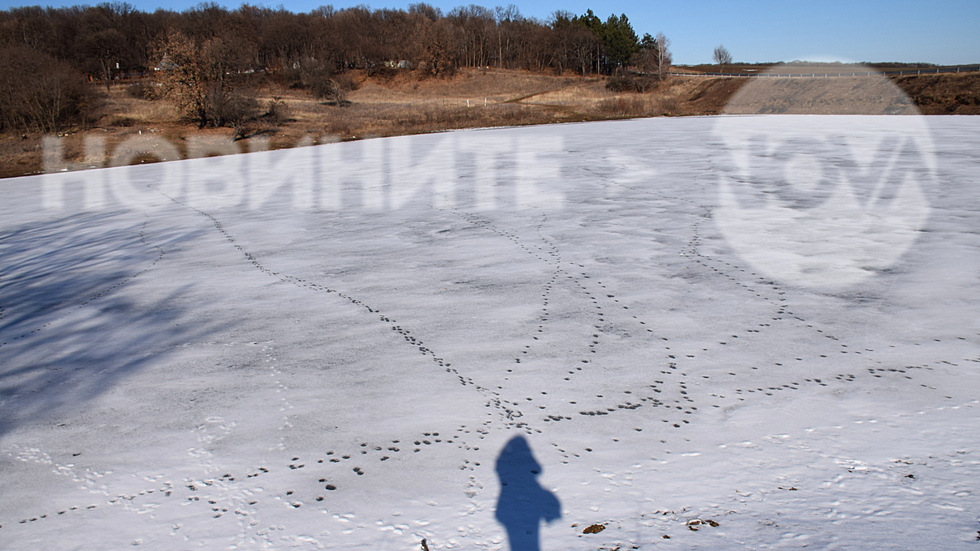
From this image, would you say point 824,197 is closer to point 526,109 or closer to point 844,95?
point 526,109

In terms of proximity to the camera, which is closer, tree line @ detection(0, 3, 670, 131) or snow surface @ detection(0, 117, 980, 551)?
snow surface @ detection(0, 117, 980, 551)

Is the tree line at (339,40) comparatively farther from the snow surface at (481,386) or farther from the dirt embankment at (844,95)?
the snow surface at (481,386)

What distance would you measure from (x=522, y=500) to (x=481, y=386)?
4.42 ft

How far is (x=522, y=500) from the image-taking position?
3.29m

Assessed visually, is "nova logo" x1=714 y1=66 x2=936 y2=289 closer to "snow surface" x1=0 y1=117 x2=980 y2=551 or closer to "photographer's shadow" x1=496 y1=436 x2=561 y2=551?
"snow surface" x1=0 y1=117 x2=980 y2=551

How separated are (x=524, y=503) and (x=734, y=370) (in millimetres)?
2206

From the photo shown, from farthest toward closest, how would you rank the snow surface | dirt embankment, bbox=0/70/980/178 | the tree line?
the tree line < dirt embankment, bbox=0/70/980/178 < the snow surface

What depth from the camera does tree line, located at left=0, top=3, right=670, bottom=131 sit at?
6706cm

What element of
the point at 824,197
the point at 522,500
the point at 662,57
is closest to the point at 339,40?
the point at 662,57

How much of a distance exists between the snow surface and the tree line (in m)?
48.6

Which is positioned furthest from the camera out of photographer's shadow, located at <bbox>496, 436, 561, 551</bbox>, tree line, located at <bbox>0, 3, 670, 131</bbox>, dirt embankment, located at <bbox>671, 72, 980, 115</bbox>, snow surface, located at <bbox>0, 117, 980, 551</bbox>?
tree line, located at <bbox>0, 3, 670, 131</bbox>

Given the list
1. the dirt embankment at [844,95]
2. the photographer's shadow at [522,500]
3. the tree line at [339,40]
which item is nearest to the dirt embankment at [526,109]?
the dirt embankment at [844,95]

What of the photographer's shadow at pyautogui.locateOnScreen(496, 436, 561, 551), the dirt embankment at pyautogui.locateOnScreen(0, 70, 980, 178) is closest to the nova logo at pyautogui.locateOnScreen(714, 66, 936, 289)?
the photographer's shadow at pyautogui.locateOnScreen(496, 436, 561, 551)

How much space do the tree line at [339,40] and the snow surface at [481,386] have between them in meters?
48.6
